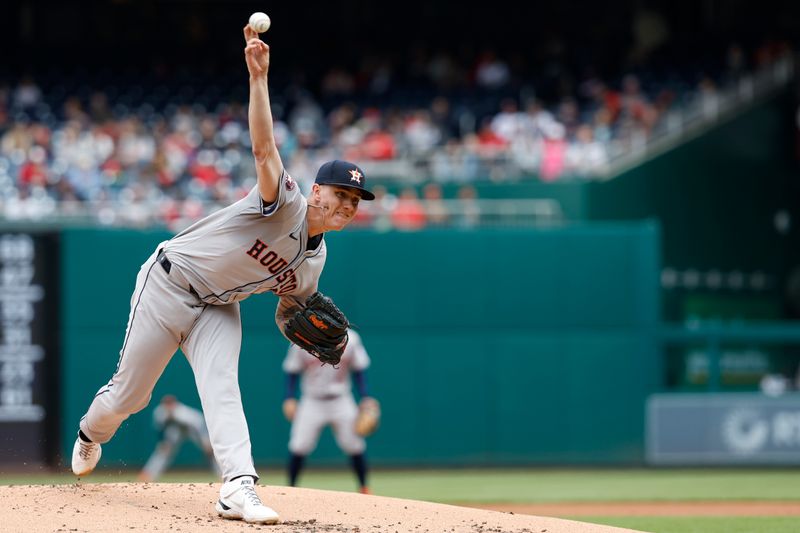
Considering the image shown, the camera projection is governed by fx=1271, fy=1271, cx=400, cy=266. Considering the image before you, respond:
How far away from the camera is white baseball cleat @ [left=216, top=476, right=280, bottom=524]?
559 centimetres

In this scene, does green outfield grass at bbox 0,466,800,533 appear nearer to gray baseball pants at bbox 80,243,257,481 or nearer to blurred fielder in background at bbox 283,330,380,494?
blurred fielder in background at bbox 283,330,380,494

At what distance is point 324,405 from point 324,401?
1.3 inches

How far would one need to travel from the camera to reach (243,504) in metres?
5.64

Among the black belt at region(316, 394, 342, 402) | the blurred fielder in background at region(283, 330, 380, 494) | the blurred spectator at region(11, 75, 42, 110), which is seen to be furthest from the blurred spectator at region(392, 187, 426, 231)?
the blurred spectator at region(11, 75, 42, 110)

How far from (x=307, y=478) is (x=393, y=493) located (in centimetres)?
197

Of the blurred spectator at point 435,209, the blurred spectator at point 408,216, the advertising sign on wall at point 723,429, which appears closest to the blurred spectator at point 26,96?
the blurred spectator at point 435,209

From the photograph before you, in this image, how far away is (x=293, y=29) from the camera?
80.2ft

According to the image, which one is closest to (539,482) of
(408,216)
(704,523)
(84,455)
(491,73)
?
(408,216)

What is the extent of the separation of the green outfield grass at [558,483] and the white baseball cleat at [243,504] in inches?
160

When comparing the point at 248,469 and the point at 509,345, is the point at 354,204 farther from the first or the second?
the point at 509,345

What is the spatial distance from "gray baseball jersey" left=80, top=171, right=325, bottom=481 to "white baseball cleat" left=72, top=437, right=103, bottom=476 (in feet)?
1.03

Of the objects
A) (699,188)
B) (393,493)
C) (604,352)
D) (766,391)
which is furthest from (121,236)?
(699,188)

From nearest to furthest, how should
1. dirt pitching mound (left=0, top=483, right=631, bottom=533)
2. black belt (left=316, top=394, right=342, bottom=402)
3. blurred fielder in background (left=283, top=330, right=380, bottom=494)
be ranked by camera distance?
dirt pitching mound (left=0, top=483, right=631, bottom=533) → blurred fielder in background (left=283, top=330, right=380, bottom=494) → black belt (left=316, top=394, right=342, bottom=402)

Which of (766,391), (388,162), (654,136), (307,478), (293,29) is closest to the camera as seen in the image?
(307,478)
